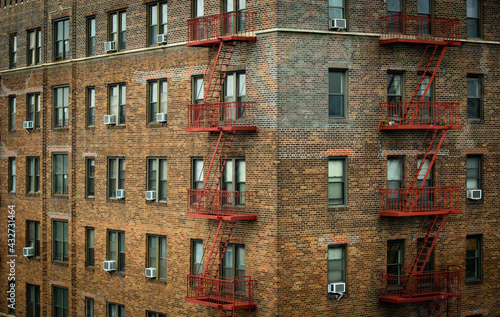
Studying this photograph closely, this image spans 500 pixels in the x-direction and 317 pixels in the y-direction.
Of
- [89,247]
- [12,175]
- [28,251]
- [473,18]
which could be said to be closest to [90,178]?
[89,247]

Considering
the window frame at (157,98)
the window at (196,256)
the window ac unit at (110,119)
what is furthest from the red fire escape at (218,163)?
the window ac unit at (110,119)

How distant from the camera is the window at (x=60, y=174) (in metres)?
36.4

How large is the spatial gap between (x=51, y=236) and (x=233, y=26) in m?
14.6

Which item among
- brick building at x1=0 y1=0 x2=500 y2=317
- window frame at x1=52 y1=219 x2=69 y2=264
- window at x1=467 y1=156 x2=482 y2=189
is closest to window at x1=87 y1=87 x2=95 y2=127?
brick building at x1=0 y1=0 x2=500 y2=317

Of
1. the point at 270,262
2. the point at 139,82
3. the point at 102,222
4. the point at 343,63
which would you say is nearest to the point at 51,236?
the point at 102,222

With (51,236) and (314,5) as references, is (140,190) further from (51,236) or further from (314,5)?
(314,5)

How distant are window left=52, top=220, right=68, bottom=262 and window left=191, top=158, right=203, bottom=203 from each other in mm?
8723

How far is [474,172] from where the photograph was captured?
1219 inches

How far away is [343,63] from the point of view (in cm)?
2819

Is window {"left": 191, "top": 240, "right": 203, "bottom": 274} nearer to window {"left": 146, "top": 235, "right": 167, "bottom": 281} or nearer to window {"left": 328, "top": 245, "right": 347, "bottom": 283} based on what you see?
window {"left": 146, "top": 235, "right": 167, "bottom": 281}

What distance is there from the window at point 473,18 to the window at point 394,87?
12.0 ft

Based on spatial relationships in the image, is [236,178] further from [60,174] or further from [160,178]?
[60,174]

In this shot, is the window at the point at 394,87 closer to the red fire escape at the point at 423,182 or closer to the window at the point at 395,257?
the red fire escape at the point at 423,182

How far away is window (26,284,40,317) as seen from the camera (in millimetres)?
38562
